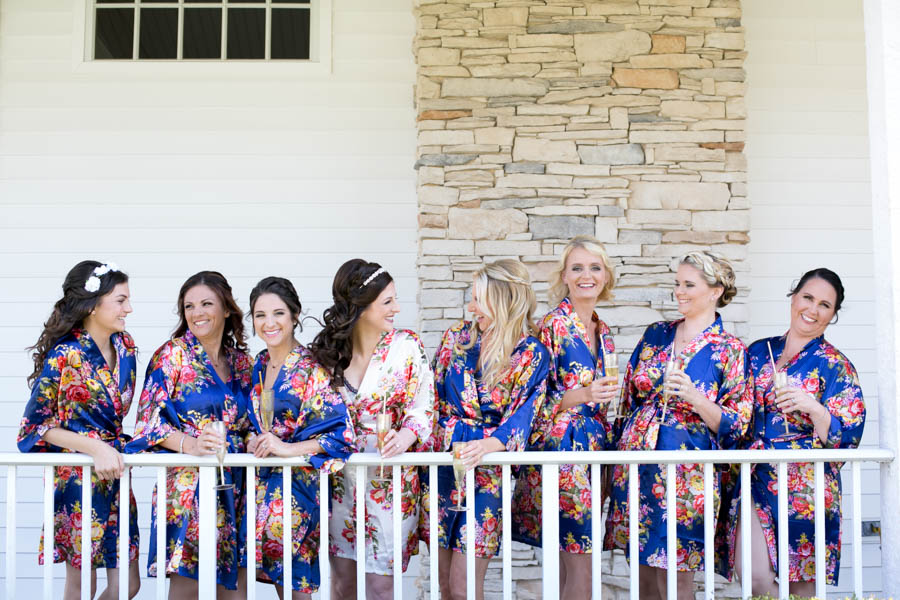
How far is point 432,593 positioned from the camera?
3.39m

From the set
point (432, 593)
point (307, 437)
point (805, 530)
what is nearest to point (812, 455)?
point (805, 530)

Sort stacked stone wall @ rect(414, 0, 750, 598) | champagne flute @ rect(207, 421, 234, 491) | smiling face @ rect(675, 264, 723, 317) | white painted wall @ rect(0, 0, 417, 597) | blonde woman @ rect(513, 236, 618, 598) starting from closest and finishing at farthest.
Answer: champagne flute @ rect(207, 421, 234, 491)
blonde woman @ rect(513, 236, 618, 598)
smiling face @ rect(675, 264, 723, 317)
stacked stone wall @ rect(414, 0, 750, 598)
white painted wall @ rect(0, 0, 417, 597)

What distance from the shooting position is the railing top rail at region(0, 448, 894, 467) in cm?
333

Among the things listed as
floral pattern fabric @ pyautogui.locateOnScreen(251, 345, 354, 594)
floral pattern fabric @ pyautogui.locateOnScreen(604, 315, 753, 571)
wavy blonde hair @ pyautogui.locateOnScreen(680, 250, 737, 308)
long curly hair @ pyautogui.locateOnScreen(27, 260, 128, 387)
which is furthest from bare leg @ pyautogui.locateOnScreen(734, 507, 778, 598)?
long curly hair @ pyautogui.locateOnScreen(27, 260, 128, 387)

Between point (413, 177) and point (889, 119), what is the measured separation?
265 cm

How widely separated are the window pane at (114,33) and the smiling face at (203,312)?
2298mm

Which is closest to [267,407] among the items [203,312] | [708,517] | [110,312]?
[203,312]

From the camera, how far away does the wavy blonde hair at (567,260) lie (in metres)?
3.99

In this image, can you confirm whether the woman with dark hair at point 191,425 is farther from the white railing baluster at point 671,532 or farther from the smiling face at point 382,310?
the white railing baluster at point 671,532

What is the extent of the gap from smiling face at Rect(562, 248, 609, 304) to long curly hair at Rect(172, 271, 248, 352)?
1.43 meters

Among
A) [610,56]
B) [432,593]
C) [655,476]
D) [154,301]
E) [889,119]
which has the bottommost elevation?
[432,593]

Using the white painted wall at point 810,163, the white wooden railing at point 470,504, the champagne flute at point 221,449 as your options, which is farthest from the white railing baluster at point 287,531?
the white painted wall at point 810,163

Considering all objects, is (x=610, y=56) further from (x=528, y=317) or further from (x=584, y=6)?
(x=528, y=317)

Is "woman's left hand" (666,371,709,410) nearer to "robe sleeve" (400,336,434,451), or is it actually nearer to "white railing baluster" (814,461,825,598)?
"white railing baluster" (814,461,825,598)
